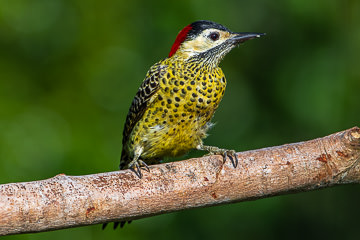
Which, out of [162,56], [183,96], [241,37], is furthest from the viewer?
[162,56]

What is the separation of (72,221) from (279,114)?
3.34 m

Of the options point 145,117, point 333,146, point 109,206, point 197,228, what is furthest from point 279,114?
point 109,206

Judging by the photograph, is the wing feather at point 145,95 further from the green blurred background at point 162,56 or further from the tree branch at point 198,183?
the tree branch at point 198,183

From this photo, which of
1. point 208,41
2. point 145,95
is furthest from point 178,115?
point 208,41

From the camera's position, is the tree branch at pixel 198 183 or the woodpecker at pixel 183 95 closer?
the tree branch at pixel 198 183

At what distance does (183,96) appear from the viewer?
4.46m

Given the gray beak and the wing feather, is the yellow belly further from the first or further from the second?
the gray beak

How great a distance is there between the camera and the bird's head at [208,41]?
4621mm

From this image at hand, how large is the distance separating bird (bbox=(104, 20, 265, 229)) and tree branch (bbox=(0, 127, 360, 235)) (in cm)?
69

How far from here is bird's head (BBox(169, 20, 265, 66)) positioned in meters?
4.62

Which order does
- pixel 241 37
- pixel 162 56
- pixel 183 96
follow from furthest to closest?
pixel 162 56 < pixel 241 37 < pixel 183 96

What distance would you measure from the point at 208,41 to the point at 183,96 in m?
0.52

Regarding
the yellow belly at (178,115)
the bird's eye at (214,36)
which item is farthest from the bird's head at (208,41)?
the yellow belly at (178,115)

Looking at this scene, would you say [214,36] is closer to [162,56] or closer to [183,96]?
[183,96]
